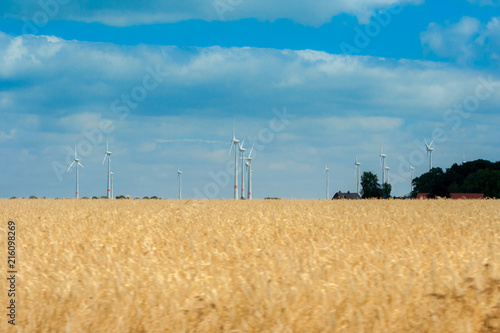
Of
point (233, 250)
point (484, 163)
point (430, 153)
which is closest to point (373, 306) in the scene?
point (233, 250)

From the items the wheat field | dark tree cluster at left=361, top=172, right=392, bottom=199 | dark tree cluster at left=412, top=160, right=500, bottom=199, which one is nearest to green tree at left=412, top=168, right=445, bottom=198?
dark tree cluster at left=412, top=160, right=500, bottom=199

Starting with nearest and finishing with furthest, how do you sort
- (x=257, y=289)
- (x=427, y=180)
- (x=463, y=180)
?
(x=257, y=289)
(x=463, y=180)
(x=427, y=180)

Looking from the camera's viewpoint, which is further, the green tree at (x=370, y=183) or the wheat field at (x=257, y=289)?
the green tree at (x=370, y=183)

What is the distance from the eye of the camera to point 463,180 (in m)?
121

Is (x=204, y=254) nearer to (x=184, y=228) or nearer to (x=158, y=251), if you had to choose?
(x=158, y=251)

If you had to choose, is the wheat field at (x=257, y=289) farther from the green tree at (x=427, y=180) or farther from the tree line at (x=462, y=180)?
the green tree at (x=427, y=180)

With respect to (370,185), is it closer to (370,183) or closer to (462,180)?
(370,183)

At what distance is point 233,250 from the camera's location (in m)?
14.0

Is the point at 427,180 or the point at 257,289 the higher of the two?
the point at 427,180

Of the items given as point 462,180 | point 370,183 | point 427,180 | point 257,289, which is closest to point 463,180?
point 462,180

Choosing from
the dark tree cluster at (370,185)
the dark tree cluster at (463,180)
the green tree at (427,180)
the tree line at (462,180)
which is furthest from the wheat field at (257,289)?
the dark tree cluster at (370,185)

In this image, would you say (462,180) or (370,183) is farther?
(370,183)

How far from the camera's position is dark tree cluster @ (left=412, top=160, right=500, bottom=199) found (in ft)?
360

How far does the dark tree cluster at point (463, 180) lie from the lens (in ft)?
360
